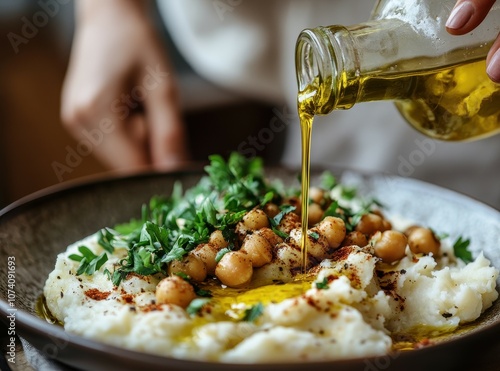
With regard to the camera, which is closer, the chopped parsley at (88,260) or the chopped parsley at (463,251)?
the chopped parsley at (88,260)

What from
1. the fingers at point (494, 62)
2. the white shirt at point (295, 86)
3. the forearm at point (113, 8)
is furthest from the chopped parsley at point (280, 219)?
the forearm at point (113, 8)

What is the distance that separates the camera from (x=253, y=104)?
531cm

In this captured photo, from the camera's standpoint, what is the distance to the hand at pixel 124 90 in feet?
13.4

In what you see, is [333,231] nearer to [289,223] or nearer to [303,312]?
[289,223]

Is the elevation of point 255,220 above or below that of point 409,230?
above

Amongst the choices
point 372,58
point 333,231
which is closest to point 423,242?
point 333,231

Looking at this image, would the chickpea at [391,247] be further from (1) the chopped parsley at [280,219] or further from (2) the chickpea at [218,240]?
(2) the chickpea at [218,240]

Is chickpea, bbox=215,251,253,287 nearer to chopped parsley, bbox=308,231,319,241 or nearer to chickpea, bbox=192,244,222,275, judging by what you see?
chickpea, bbox=192,244,222,275

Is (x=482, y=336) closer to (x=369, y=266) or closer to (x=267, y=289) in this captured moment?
(x=369, y=266)

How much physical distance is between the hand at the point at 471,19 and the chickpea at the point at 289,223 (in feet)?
2.87

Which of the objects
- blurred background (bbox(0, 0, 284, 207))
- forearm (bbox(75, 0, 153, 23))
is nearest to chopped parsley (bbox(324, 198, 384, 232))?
forearm (bbox(75, 0, 153, 23))

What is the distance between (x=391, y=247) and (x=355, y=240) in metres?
0.14

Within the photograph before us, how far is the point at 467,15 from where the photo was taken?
85.2 inches

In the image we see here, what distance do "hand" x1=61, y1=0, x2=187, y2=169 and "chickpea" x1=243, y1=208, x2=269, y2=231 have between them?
1.64 meters
